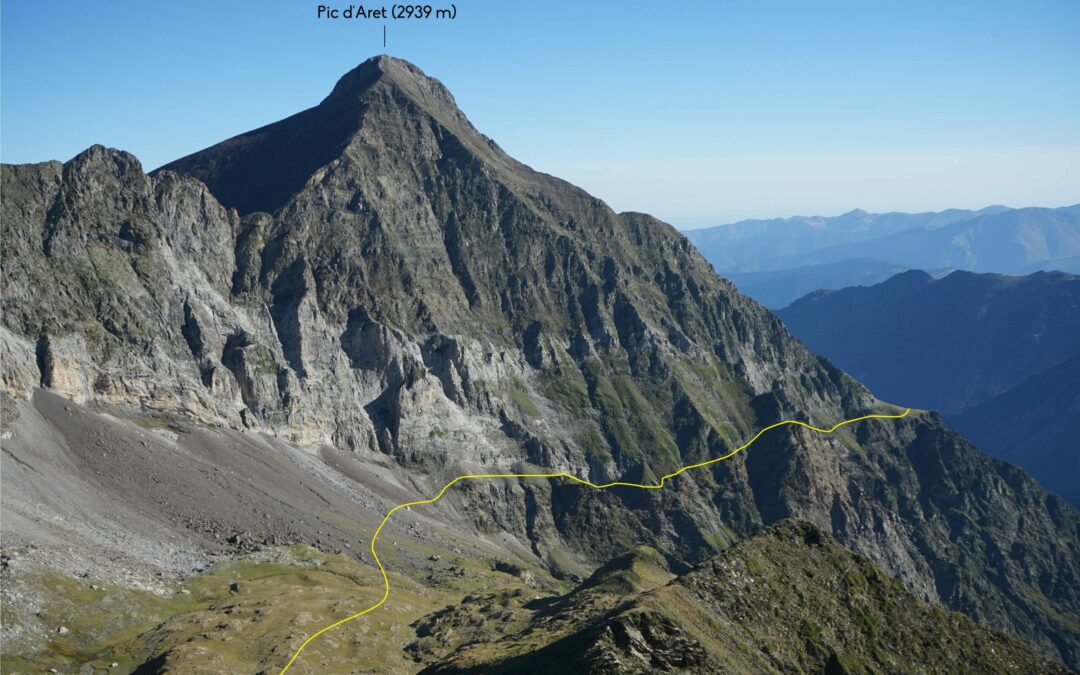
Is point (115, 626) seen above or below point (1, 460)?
below

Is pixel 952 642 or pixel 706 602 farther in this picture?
pixel 952 642

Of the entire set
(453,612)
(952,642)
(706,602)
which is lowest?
(453,612)

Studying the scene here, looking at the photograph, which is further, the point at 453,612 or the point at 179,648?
the point at 453,612

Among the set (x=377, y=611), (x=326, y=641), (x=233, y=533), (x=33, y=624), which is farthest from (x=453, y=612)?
(x=33, y=624)

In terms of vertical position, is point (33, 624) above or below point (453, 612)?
above

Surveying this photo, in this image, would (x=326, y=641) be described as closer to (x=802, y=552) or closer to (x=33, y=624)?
(x=33, y=624)

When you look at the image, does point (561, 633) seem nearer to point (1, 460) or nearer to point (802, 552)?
point (802, 552)

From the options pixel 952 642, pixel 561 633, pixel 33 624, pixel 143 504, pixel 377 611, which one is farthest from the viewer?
pixel 143 504

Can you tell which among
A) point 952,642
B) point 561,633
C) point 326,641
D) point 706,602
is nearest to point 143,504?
point 326,641

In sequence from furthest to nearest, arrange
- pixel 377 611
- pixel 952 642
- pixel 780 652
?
pixel 377 611 < pixel 952 642 < pixel 780 652
